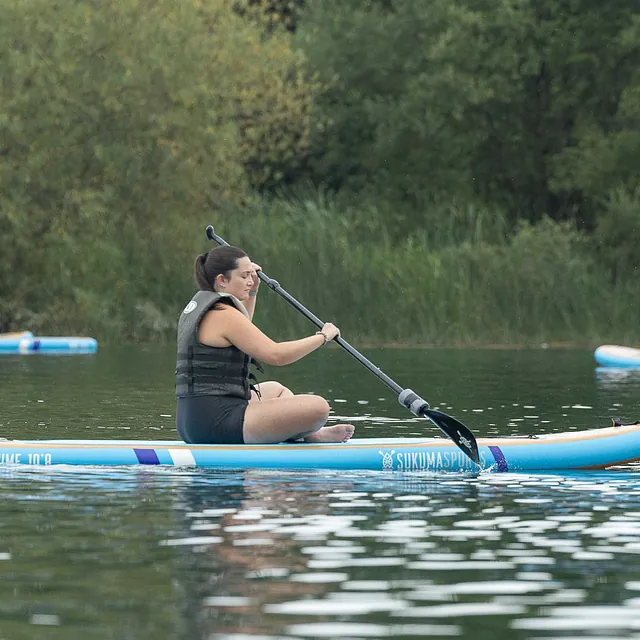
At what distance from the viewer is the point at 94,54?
33062 millimetres

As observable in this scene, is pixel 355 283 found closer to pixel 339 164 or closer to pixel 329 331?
pixel 339 164

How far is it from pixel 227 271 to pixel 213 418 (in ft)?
3.09

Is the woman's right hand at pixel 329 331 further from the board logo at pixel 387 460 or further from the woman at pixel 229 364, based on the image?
the board logo at pixel 387 460

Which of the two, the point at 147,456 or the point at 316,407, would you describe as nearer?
the point at 316,407

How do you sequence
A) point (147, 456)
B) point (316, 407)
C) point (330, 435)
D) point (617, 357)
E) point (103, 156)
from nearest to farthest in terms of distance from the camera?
point (316, 407) → point (147, 456) → point (330, 435) → point (617, 357) → point (103, 156)

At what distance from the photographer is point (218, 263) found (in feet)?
36.0

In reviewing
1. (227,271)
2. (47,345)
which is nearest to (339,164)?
(47,345)

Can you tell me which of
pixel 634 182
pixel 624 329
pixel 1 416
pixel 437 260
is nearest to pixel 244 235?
pixel 437 260

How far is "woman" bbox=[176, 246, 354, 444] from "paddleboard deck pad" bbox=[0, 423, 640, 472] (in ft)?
0.44

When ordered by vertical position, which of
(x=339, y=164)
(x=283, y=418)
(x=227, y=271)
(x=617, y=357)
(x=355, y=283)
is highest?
(x=339, y=164)

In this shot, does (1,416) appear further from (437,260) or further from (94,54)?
(94,54)

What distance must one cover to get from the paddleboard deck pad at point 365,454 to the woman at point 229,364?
0.13 meters

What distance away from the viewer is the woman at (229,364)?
11.0 meters

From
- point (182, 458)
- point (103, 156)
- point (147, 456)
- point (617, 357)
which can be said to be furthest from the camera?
point (103, 156)
